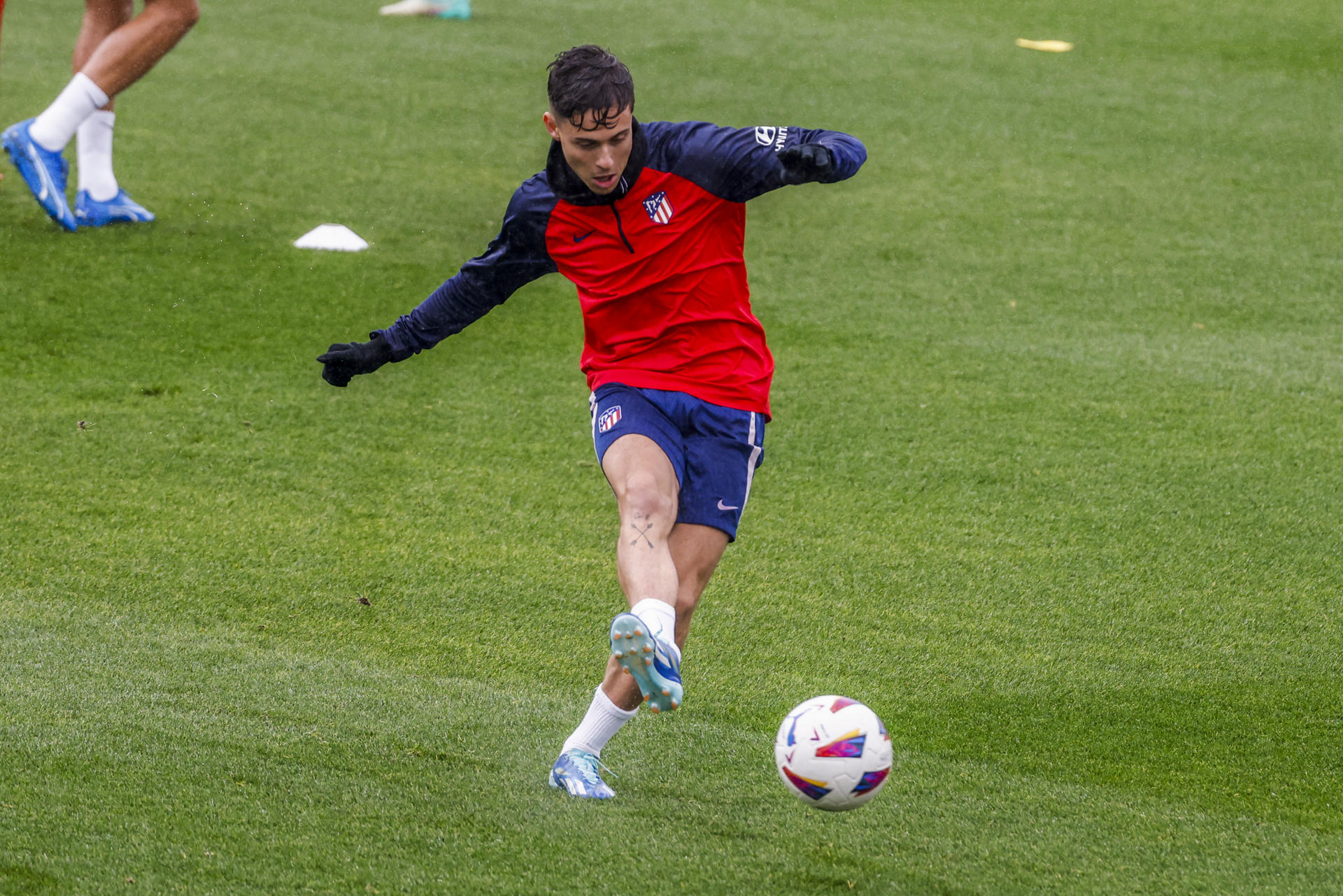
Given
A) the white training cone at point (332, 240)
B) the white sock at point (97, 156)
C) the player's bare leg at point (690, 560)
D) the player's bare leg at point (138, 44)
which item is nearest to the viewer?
the player's bare leg at point (690, 560)

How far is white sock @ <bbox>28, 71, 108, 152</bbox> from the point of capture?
7.61 meters

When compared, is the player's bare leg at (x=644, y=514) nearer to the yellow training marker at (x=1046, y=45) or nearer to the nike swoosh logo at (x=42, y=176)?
the nike swoosh logo at (x=42, y=176)

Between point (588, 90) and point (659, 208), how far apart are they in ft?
1.35

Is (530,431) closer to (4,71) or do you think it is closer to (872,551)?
(872,551)

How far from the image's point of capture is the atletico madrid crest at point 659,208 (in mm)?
3910

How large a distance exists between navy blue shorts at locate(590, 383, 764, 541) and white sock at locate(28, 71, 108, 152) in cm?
503

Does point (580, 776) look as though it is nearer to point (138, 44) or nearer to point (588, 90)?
point (588, 90)

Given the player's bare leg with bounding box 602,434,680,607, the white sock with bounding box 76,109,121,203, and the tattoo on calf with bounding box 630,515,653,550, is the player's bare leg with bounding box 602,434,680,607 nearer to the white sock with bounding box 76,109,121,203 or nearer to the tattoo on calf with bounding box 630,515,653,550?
the tattoo on calf with bounding box 630,515,653,550

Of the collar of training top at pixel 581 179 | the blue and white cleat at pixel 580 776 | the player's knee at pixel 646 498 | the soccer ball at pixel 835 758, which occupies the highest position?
the collar of training top at pixel 581 179

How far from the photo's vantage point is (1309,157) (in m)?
11.3

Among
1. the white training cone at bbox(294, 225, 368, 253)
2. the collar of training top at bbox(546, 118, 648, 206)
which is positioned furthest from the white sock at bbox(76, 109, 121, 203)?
the collar of training top at bbox(546, 118, 648, 206)

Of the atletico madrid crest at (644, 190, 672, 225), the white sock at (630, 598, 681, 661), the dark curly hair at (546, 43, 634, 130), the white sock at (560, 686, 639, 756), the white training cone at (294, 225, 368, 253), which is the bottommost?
the white training cone at (294, 225, 368, 253)

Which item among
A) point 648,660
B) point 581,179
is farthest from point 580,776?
point 581,179

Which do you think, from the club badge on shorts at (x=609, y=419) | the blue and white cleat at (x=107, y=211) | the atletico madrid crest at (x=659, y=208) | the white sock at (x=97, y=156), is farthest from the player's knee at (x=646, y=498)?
the blue and white cleat at (x=107, y=211)
